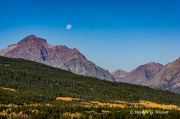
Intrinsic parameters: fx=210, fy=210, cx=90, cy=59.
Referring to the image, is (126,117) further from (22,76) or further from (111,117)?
(22,76)

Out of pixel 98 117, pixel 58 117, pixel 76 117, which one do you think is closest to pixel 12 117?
pixel 58 117

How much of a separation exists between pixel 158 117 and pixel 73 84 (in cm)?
16201

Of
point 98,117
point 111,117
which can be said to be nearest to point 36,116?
point 98,117

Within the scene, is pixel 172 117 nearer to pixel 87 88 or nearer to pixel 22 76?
pixel 87 88

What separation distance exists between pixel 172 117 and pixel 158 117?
1.99 m

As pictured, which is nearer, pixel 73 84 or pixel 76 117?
pixel 76 117

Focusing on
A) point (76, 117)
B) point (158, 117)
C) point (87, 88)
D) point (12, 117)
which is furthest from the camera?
point (87, 88)

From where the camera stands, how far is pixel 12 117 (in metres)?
25.3

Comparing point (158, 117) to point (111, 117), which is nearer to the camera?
point (111, 117)

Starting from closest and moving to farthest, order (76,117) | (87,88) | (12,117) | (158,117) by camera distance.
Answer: (12,117) → (76,117) → (158,117) → (87,88)

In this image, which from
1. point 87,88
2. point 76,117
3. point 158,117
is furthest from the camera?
point 87,88

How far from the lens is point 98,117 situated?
27406mm

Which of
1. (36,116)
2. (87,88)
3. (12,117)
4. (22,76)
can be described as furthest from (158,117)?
(22,76)

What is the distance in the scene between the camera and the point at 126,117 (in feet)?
90.8
